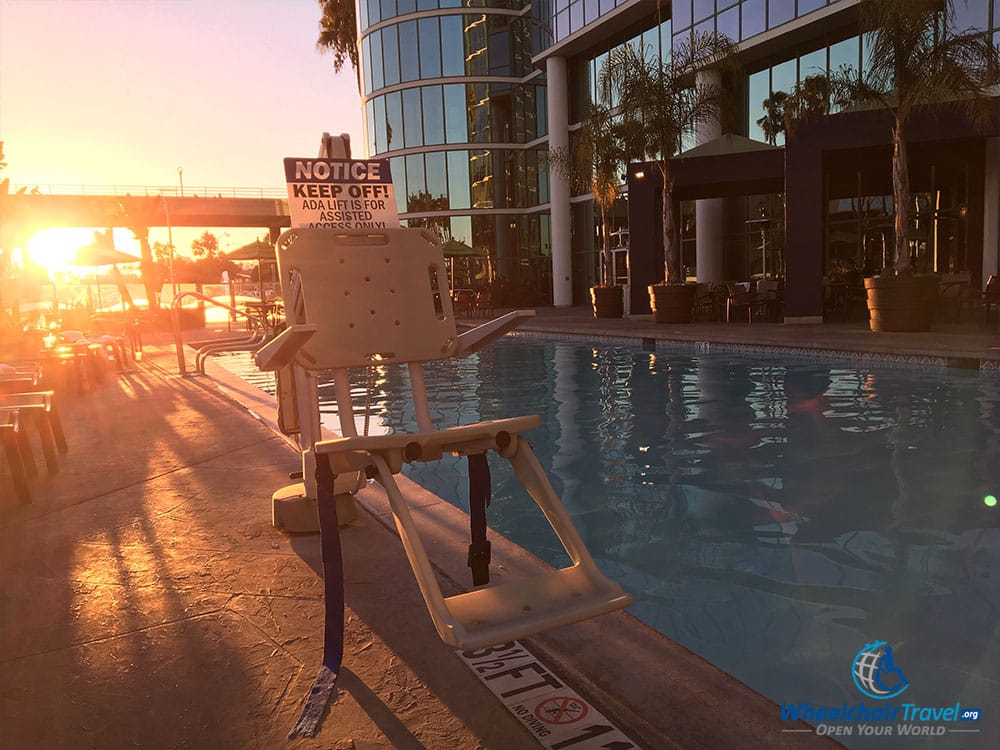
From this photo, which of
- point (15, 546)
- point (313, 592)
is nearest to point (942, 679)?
point (313, 592)

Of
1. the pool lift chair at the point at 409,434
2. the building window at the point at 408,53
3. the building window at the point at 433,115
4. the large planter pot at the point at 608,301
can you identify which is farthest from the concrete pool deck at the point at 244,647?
the building window at the point at 408,53

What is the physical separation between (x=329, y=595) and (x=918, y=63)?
12.6 metres

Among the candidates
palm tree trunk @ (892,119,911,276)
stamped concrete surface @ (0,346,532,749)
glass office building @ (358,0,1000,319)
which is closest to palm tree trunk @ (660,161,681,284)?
glass office building @ (358,0,1000,319)

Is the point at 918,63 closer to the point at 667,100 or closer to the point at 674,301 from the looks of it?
the point at 667,100

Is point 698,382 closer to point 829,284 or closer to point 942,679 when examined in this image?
point 942,679

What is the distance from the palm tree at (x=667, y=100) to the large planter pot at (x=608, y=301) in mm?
3327

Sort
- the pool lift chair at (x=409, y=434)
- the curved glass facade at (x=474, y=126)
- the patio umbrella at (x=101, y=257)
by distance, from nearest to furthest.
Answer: the pool lift chair at (x=409, y=434) < the patio umbrella at (x=101, y=257) < the curved glass facade at (x=474, y=126)

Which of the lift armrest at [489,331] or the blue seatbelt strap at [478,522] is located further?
the lift armrest at [489,331]

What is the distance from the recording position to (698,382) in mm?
9164

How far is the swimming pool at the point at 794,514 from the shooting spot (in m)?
2.75

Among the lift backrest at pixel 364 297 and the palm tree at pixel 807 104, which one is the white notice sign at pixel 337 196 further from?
the palm tree at pixel 807 104

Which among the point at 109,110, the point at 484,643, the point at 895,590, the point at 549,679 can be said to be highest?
the point at 109,110

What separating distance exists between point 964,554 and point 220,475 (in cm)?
431

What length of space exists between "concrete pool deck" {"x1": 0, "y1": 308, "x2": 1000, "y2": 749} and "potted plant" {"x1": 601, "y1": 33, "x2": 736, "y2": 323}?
42.4 ft
